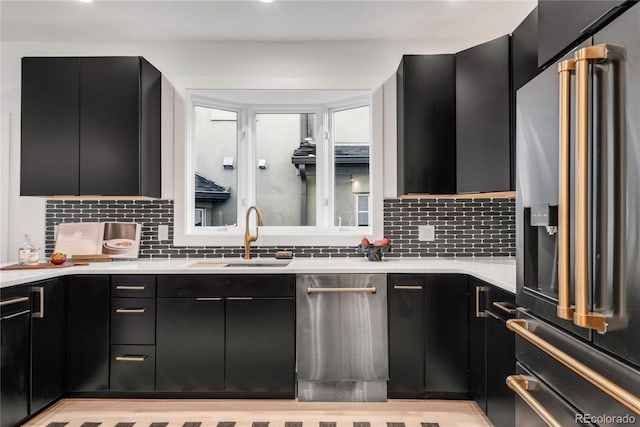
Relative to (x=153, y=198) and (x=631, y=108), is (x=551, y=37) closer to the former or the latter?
(x=631, y=108)

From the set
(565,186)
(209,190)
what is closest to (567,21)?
Answer: (565,186)

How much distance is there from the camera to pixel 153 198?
3.10 m

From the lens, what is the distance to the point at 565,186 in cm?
106

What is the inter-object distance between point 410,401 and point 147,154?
2467 mm

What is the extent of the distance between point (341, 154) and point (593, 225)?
99.8 inches

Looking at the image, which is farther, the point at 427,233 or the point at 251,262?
the point at 427,233

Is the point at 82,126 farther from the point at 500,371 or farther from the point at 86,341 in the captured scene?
the point at 500,371

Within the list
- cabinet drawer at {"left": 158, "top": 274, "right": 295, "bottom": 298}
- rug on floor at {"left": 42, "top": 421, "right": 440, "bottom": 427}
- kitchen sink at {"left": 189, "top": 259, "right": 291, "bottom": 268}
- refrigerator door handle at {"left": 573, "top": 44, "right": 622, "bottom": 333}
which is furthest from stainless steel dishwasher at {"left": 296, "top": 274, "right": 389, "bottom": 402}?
refrigerator door handle at {"left": 573, "top": 44, "right": 622, "bottom": 333}

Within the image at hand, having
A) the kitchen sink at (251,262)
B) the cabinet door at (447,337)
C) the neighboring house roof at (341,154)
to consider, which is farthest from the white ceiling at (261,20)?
the cabinet door at (447,337)

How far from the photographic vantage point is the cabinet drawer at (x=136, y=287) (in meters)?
2.61

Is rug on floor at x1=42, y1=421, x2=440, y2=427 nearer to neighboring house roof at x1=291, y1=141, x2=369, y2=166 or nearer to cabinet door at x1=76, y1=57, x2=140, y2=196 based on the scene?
cabinet door at x1=76, y1=57, x2=140, y2=196

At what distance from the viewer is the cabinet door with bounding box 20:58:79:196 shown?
2807 mm

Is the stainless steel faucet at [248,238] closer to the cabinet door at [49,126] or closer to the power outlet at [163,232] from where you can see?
the power outlet at [163,232]

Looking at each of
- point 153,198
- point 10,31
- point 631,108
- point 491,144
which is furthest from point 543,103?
point 10,31
